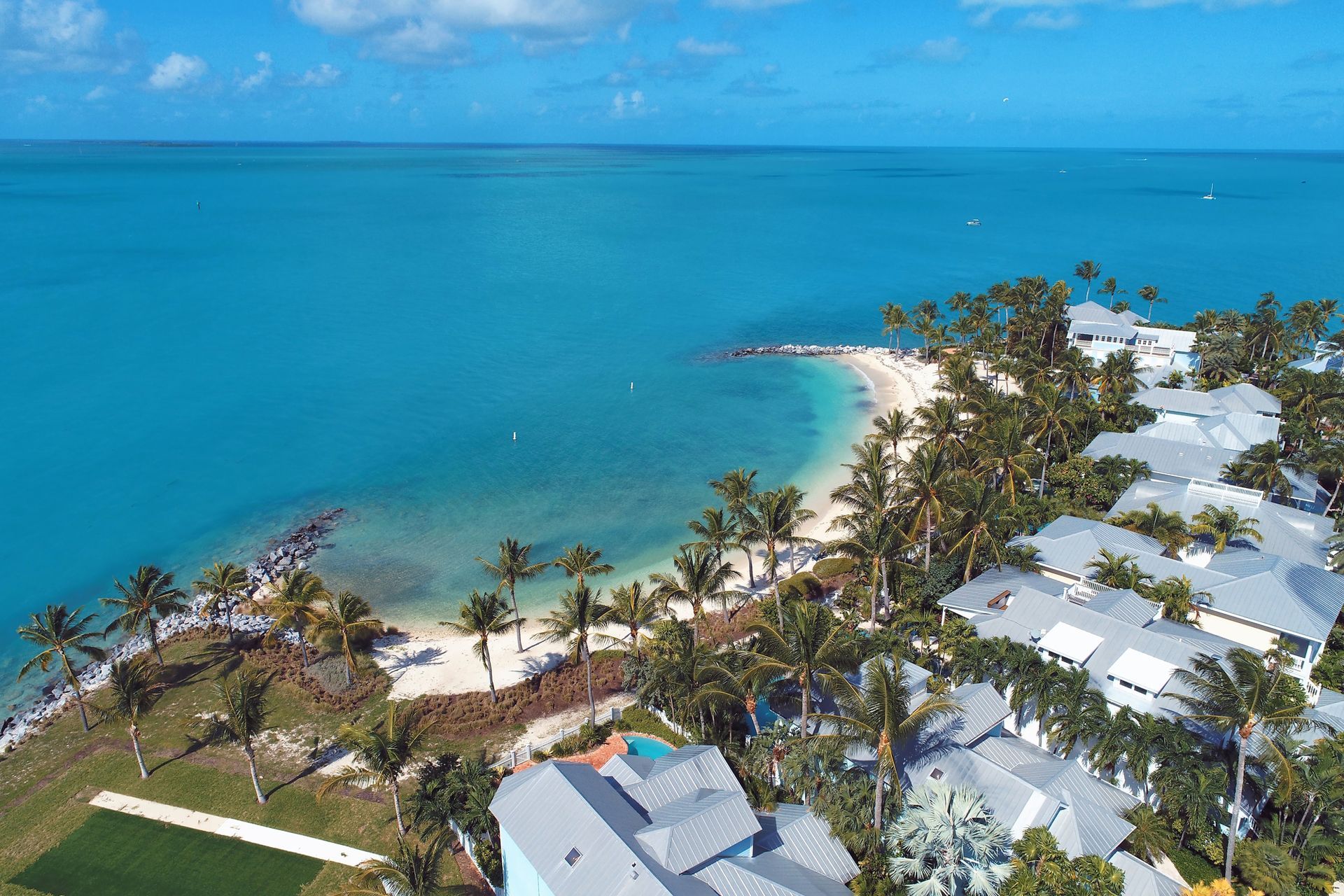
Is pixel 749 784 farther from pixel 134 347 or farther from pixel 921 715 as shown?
pixel 134 347

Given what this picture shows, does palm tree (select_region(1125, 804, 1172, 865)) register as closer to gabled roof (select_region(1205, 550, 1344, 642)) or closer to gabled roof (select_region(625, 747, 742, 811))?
gabled roof (select_region(1205, 550, 1344, 642))

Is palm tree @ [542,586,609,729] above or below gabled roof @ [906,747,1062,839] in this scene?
above

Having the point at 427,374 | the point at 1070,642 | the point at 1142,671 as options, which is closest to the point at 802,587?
the point at 1070,642

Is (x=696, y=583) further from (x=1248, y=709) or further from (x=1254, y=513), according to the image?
(x=1254, y=513)

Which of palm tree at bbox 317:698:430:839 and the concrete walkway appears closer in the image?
palm tree at bbox 317:698:430:839

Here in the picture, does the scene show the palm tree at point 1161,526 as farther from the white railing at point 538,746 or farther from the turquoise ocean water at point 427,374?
the white railing at point 538,746

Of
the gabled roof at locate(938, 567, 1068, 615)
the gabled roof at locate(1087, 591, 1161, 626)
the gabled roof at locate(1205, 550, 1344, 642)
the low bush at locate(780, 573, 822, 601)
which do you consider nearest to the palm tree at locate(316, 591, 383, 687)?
the low bush at locate(780, 573, 822, 601)

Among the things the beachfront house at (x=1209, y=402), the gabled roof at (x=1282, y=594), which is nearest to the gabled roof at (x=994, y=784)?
the gabled roof at (x=1282, y=594)
